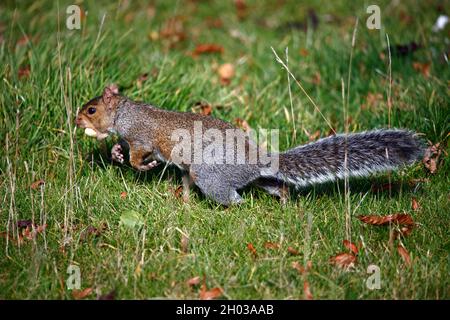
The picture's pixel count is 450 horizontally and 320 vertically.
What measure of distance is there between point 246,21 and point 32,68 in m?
3.03

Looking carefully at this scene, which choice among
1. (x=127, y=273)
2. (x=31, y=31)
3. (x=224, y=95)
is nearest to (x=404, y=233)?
(x=127, y=273)

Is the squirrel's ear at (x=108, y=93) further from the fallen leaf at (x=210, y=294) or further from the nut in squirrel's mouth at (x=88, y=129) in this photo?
the fallen leaf at (x=210, y=294)

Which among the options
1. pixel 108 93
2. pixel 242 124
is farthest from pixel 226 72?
pixel 108 93

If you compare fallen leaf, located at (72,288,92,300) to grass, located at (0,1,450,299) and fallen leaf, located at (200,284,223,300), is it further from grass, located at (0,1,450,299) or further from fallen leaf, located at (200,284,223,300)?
fallen leaf, located at (200,284,223,300)

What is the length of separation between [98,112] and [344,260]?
5.91 ft

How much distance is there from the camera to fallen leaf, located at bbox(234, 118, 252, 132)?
4349mm

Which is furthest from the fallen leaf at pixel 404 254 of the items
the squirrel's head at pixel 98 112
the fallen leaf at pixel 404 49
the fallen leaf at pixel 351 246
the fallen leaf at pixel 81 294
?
the fallen leaf at pixel 404 49

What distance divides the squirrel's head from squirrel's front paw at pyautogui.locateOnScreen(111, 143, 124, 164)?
0.15 meters

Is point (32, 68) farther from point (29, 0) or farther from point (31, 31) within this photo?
point (29, 0)

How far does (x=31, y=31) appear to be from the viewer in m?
5.24

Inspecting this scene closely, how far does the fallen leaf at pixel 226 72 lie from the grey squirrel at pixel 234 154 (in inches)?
61.3

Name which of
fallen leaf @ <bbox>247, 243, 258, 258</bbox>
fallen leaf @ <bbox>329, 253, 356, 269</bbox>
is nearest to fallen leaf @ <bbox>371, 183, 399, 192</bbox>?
fallen leaf @ <bbox>329, 253, 356, 269</bbox>

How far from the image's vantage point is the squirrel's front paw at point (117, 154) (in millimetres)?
3753

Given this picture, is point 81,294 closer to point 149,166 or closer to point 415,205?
point 149,166
